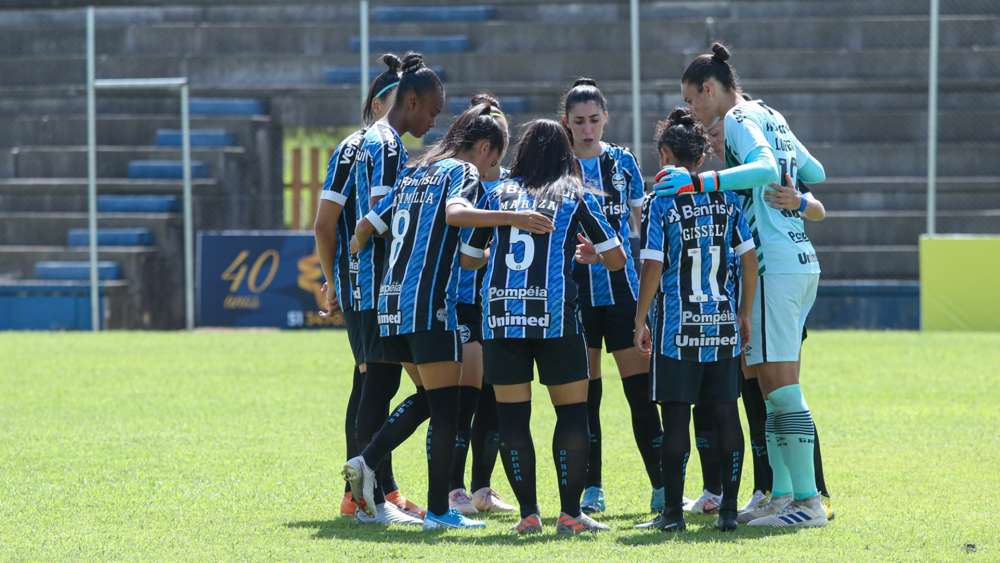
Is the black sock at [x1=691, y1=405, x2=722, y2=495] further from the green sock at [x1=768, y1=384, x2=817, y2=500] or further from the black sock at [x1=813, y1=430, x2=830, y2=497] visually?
the black sock at [x1=813, y1=430, x2=830, y2=497]

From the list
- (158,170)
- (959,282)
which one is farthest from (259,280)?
(959,282)

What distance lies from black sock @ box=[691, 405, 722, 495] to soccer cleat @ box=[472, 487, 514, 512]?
3.21 ft

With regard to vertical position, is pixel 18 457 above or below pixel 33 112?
below

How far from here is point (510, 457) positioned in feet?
20.6

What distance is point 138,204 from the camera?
2234 cm

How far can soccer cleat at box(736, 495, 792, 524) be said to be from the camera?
6680 millimetres

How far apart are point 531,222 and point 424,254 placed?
57 cm

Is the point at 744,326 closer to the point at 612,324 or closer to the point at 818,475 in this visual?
the point at 612,324

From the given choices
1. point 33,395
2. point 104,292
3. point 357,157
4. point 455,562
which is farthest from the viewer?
point 104,292

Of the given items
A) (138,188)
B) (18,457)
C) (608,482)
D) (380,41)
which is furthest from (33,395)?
(380,41)

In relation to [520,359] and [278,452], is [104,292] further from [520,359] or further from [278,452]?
[520,359]

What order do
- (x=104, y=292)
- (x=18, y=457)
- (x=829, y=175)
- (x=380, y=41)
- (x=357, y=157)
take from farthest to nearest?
(x=380, y=41) → (x=829, y=175) → (x=104, y=292) → (x=18, y=457) → (x=357, y=157)

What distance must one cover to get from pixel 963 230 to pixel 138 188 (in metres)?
12.2

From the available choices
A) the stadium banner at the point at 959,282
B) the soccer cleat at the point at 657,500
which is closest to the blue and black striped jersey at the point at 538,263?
the soccer cleat at the point at 657,500
